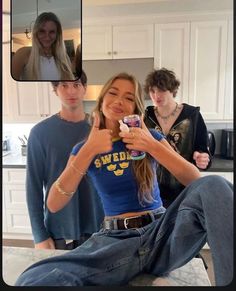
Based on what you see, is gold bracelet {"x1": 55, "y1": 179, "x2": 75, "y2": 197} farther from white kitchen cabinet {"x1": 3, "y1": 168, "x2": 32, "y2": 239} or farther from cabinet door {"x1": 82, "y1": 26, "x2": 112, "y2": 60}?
cabinet door {"x1": 82, "y1": 26, "x2": 112, "y2": 60}

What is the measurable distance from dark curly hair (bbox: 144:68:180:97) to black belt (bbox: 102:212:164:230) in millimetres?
209

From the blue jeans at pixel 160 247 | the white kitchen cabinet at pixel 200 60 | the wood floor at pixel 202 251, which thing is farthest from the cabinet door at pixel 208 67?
the wood floor at pixel 202 251

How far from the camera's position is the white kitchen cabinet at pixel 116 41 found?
1.24 feet

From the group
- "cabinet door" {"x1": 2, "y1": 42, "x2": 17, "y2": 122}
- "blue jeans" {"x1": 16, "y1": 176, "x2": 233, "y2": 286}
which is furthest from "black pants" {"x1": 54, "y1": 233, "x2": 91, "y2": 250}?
"cabinet door" {"x1": 2, "y1": 42, "x2": 17, "y2": 122}

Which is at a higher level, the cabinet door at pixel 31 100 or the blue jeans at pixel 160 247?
the cabinet door at pixel 31 100

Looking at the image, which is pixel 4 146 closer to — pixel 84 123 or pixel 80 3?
pixel 84 123

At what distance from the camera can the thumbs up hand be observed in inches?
16.1

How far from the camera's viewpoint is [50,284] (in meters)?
0.37

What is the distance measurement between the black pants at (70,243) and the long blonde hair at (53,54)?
10.4 inches

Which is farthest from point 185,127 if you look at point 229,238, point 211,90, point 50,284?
point 50,284

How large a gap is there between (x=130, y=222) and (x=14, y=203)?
0.63 feet

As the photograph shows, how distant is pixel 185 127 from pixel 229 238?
0.56ft

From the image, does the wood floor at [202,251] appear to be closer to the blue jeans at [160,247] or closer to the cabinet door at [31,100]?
the blue jeans at [160,247]

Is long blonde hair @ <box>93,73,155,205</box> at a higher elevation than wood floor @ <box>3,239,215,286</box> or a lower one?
higher
